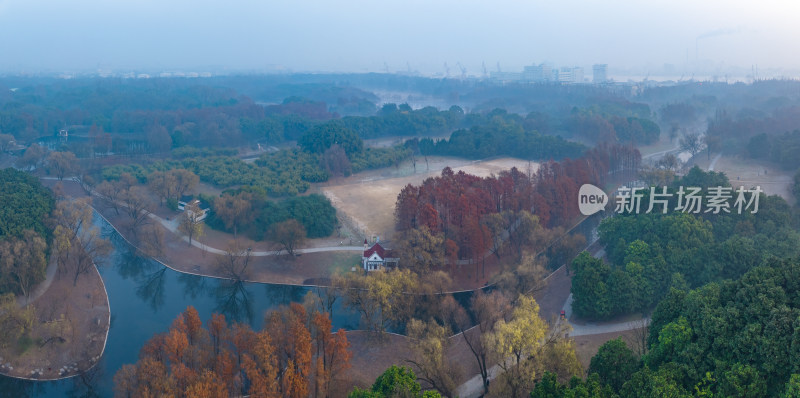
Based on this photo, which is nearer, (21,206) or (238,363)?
(238,363)

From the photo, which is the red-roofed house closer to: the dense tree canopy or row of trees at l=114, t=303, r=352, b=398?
row of trees at l=114, t=303, r=352, b=398

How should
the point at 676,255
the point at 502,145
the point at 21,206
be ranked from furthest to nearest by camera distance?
the point at 502,145 → the point at 21,206 → the point at 676,255

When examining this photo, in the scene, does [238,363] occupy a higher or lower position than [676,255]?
lower

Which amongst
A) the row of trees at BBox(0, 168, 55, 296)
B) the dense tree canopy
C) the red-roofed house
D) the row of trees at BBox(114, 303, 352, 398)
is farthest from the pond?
the row of trees at BBox(114, 303, 352, 398)

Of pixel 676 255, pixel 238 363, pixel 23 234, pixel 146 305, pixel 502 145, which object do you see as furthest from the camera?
pixel 502 145

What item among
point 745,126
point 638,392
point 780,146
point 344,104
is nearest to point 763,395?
point 638,392

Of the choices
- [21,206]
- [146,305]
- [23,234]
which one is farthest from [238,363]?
[21,206]

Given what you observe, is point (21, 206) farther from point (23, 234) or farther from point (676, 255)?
point (676, 255)
